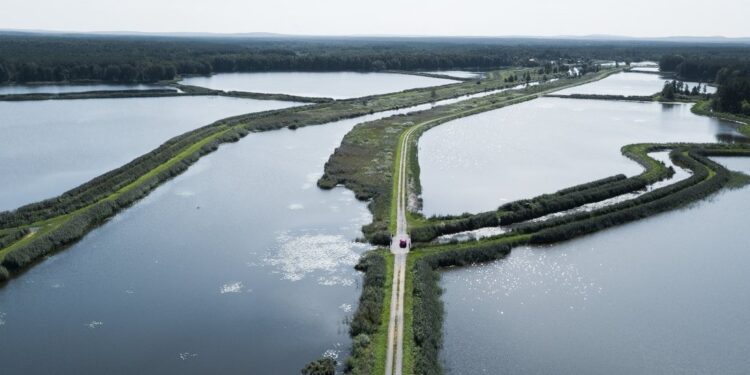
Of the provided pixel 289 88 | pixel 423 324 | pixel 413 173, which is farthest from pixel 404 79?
pixel 423 324

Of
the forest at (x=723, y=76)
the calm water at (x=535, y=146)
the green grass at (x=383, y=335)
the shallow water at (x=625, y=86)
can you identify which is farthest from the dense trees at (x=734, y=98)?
the green grass at (x=383, y=335)

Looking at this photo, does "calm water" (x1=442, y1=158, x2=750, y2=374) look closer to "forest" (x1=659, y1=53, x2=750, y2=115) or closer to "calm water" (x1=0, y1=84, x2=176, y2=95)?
"forest" (x1=659, y1=53, x2=750, y2=115)

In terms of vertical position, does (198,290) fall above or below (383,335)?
above

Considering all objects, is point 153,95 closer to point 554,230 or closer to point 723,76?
point 554,230

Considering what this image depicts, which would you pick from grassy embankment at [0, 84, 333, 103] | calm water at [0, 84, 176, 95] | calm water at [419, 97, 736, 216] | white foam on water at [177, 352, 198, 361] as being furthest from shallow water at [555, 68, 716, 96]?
white foam on water at [177, 352, 198, 361]

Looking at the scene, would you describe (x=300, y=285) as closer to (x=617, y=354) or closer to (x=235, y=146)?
(x=617, y=354)

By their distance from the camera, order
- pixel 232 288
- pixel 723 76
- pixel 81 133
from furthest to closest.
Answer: pixel 723 76, pixel 81 133, pixel 232 288

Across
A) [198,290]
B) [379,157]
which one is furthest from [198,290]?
[379,157]
